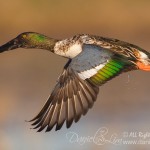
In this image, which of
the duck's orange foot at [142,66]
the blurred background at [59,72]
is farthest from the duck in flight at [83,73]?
the blurred background at [59,72]

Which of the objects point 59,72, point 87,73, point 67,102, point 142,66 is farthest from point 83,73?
point 59,72

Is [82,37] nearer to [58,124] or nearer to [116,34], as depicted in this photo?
[58,124]

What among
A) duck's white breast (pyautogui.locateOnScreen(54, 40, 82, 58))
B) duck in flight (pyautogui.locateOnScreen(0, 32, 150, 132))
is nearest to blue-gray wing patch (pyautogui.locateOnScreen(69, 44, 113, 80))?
duck in flight (pyautogui.locateOnScreen(0, 32, 150, 132))

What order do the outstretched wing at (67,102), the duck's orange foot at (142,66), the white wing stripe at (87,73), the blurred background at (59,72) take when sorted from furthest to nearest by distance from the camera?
the blurred background at (59,72), the duck's orange foot at (142,66), the white wing stripe at (87,73), the outstretched wing at (67,102)

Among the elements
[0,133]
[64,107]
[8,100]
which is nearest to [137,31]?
[8,100]

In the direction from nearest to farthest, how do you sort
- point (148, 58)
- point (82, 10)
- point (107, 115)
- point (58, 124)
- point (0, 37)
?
point (58, 124)
point (148, 58)
point (107, 115)
point (0, 37)
point (82, 10)

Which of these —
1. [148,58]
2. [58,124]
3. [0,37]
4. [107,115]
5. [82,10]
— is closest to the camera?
[58,124]

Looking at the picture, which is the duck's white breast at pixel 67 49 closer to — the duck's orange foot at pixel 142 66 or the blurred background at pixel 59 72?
the duck's orange foot at pixel 142 66
